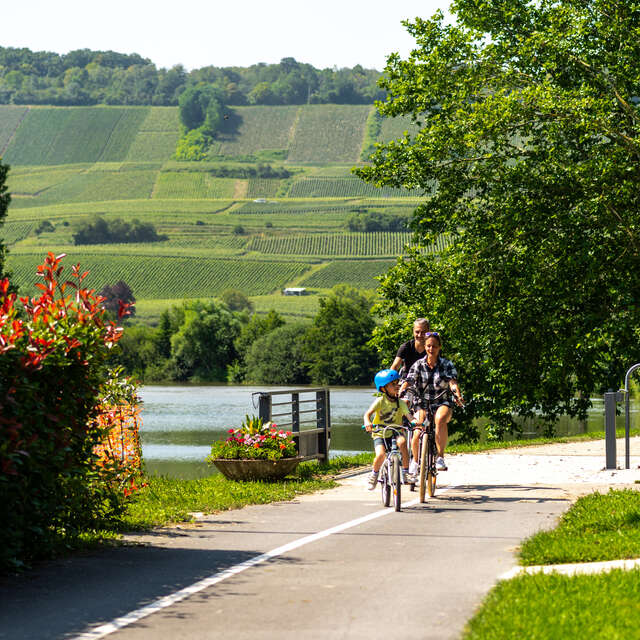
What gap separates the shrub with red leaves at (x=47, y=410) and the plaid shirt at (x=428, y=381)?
13.6 feet

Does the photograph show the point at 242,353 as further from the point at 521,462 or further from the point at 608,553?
the point at 608,553

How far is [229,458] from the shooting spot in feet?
48.2

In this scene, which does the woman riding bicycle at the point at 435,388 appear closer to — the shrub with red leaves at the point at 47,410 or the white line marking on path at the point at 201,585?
the white line marking on path at the point at 201,585

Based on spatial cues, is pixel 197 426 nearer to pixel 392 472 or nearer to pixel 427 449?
pixel 427 449

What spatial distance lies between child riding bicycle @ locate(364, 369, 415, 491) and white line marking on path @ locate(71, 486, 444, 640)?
3.20ft

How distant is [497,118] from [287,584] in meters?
17.7

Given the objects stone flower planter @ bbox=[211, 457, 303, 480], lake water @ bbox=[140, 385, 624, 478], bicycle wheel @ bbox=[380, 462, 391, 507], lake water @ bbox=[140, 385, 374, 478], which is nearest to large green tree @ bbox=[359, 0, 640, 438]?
lake water @ bbox=[140, 385, 624, 478]

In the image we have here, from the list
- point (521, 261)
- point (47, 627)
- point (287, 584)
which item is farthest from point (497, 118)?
point (47, 627)

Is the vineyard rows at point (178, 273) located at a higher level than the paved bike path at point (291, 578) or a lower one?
higher

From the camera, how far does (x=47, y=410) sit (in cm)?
848

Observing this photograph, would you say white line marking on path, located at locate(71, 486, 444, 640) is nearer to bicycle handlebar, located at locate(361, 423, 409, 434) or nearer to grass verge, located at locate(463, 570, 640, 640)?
bicycle handlebar, located at locate(361, 423, 409, 434)

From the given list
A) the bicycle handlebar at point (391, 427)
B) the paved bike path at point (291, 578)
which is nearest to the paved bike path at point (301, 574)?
the paved bike path at point (291, 578)

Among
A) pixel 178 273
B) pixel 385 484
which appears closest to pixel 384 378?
pixel 385 484

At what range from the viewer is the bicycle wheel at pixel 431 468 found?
1239 centimetres
